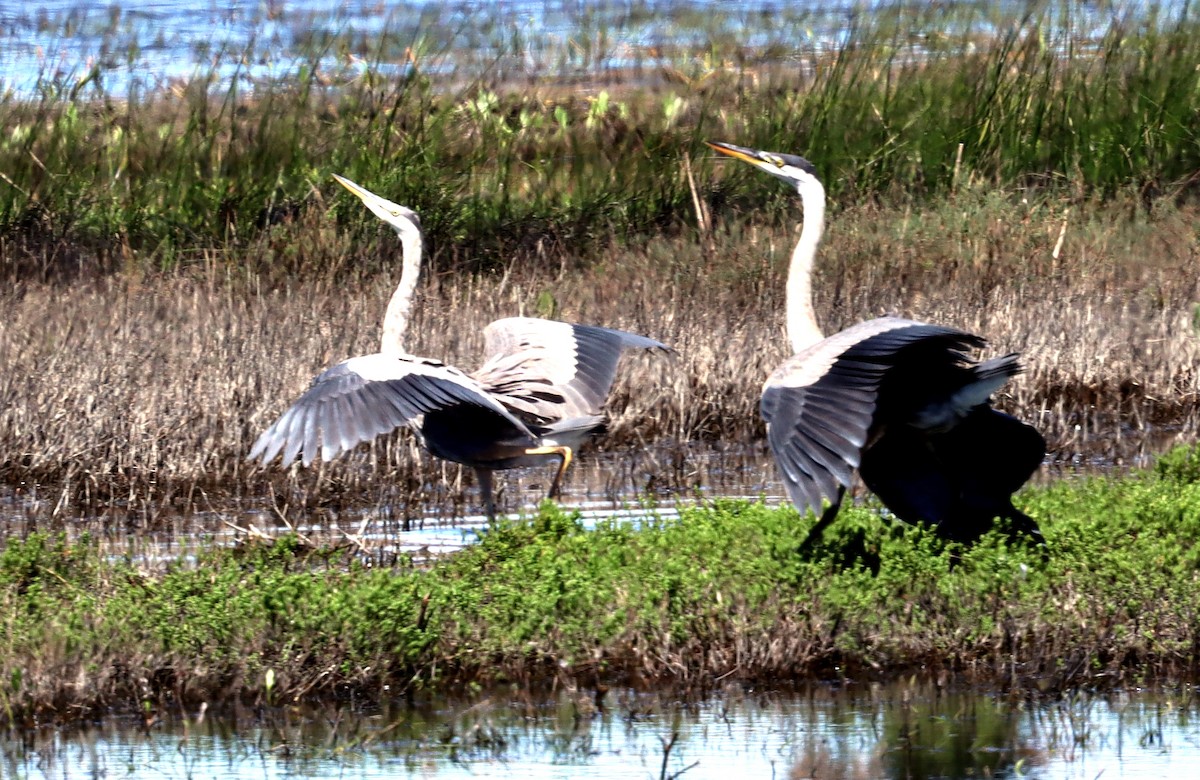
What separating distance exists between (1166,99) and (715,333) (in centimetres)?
547

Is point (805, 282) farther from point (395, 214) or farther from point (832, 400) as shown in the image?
point (395, 214)

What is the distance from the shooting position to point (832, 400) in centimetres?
527

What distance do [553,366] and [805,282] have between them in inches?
50.4

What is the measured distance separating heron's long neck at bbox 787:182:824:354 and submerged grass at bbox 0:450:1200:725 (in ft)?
2.89

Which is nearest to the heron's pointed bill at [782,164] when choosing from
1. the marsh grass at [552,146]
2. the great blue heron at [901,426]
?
the great blue heron at [901,426]

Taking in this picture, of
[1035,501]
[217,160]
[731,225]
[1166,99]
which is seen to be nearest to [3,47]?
[217,160]

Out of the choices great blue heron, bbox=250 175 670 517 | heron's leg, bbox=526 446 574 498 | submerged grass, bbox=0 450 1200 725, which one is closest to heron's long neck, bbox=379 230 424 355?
great blue heron, bbox=250 175 670 517

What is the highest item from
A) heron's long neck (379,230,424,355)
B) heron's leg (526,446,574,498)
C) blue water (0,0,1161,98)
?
blue water (0,0,1161,98)

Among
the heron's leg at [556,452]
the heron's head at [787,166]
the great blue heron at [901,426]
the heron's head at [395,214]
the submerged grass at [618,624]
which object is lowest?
the submerged grass at [618,624]

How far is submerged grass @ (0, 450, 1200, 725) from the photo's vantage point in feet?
16.6

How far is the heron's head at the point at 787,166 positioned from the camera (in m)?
6.89

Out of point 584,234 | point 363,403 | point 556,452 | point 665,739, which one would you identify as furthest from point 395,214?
point 584,234

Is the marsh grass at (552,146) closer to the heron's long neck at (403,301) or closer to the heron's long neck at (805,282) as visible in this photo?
the heron's long neck at (403,301)

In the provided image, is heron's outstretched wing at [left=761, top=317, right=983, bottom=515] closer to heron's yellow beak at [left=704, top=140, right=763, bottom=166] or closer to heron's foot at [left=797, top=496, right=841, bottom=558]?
heron's foot at [left=797, top=496, right=841, bottom=558]
